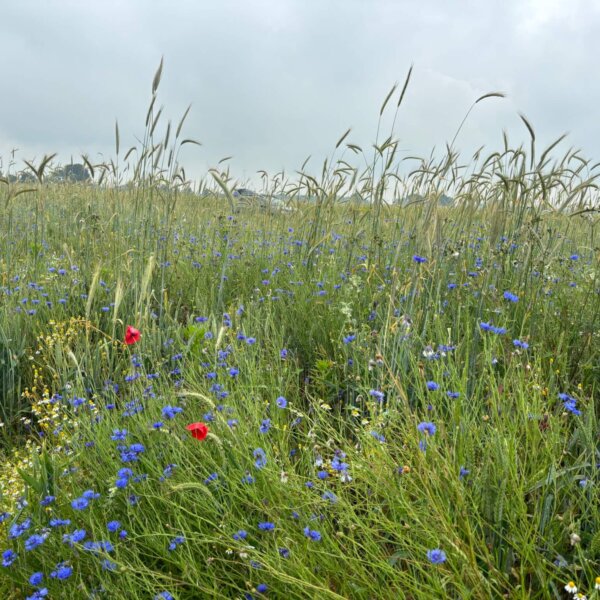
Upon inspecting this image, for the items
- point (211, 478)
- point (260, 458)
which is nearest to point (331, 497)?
point (260, 458)

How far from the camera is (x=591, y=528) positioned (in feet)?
5.59

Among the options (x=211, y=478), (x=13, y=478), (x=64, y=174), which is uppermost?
(x=64, y=174)

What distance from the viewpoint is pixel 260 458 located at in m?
1.73

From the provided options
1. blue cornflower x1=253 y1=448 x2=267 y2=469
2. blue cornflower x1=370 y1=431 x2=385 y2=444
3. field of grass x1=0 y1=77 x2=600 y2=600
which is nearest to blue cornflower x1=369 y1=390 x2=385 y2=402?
field of grass x1=0 y1=77 x2=600 y2=600

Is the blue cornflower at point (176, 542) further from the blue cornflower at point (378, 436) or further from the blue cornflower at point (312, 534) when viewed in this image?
the blue cornflower at point (378, 436)

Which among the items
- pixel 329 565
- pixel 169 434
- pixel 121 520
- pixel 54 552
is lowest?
pixel 54 552

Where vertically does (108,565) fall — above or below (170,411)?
below

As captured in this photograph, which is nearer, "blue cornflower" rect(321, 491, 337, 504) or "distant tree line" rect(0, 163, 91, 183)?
"blue cornflower" rect(321, 491, 337, 504)

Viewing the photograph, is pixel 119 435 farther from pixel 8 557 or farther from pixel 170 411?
pixel 8 557

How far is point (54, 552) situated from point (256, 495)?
2.36ft

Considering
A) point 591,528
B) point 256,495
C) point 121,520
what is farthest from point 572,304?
point 121,520

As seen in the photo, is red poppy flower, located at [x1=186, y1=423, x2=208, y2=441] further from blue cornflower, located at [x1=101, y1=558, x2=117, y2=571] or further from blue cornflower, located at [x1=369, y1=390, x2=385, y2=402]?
blue cornflower, located at [x1=369, y1=390, x2=385, y2=402]

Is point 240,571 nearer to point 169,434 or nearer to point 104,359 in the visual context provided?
point 169,434

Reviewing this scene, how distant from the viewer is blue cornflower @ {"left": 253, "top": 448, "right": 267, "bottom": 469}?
1.65 meters
